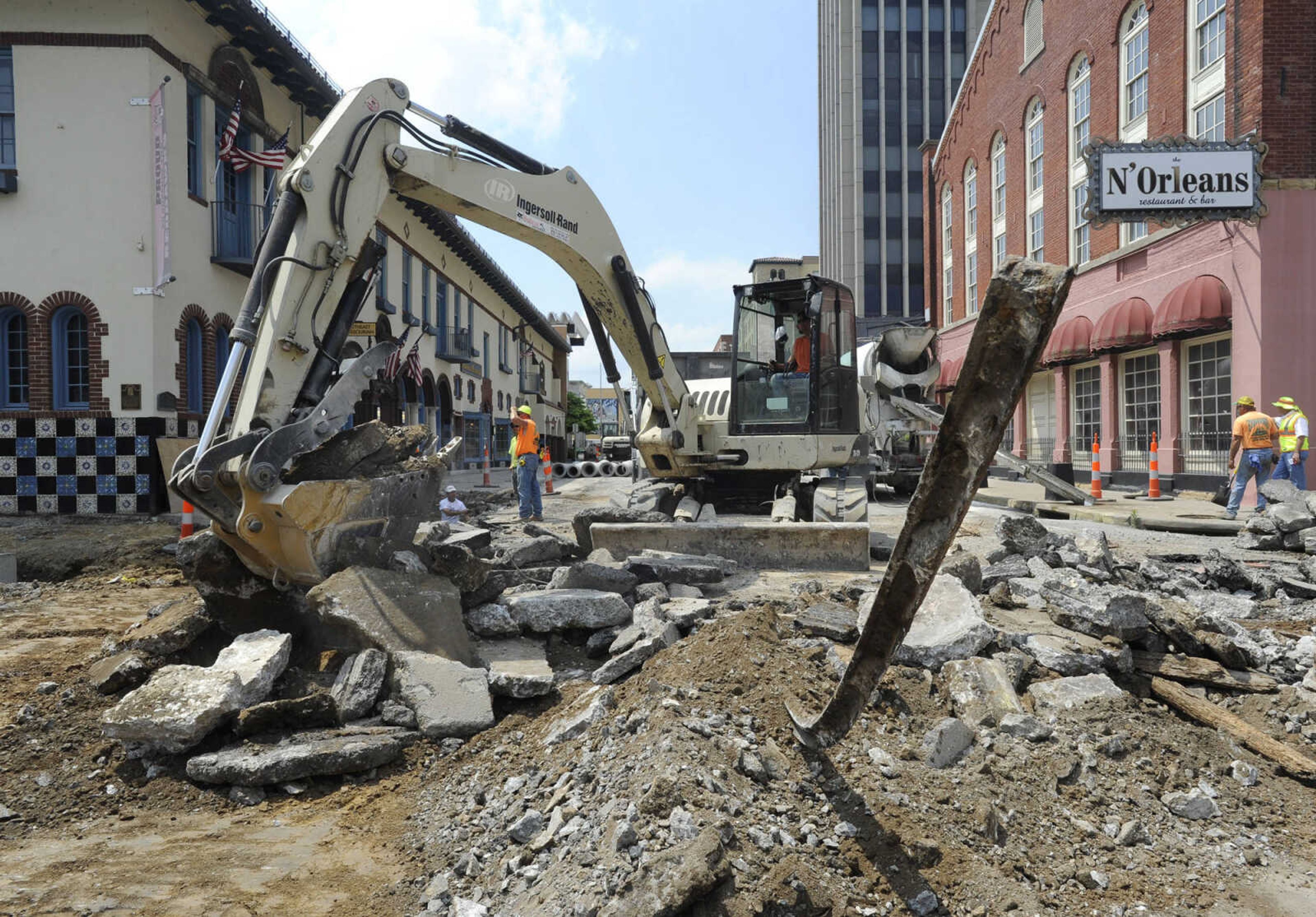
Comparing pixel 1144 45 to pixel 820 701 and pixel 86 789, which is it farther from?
pixel 86 789

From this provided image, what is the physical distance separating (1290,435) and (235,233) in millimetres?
17005

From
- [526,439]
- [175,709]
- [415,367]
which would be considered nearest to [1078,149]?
[526,439]

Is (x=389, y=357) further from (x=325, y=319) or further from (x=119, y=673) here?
(x=119, y=673)

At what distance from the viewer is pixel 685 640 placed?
16.3ft

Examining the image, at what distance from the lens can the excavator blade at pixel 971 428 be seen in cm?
186

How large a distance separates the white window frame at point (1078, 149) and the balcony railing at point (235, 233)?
60.3 ft

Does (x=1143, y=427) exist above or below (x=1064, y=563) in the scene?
above

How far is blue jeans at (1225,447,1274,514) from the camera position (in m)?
12.3

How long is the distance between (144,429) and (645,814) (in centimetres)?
1279

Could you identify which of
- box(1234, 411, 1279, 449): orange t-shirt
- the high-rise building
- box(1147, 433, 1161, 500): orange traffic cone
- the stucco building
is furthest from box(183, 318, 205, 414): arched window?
the high-rise building

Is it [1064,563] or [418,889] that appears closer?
[418,889]

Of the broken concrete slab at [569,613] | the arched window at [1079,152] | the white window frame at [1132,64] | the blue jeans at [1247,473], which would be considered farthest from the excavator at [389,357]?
the arched window at [1079,152]

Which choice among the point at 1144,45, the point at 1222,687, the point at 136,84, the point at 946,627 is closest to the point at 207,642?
the point at 946,627

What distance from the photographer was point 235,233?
1523cm
